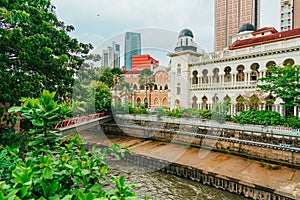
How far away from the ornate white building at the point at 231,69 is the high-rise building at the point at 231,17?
85.7ft

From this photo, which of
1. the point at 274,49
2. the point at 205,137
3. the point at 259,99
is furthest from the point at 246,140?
the point at 274,49

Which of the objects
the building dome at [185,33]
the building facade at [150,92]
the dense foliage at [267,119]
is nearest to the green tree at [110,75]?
the building facade at [150,92]

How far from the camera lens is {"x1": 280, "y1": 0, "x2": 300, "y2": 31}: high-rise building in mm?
40978

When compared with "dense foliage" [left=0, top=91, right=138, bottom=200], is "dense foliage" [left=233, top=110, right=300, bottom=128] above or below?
below

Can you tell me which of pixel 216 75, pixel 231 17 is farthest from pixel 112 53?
pixel 231 17

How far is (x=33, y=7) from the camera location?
8930 millimetres

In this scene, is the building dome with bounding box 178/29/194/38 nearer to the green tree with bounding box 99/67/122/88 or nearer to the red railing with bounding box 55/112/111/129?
the green tree with bounding box 99/67/122/88

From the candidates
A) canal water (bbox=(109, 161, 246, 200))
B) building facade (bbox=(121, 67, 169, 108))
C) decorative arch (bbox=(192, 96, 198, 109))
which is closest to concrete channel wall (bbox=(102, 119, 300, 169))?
canal water (bbox=(109, 161, 246, 200))

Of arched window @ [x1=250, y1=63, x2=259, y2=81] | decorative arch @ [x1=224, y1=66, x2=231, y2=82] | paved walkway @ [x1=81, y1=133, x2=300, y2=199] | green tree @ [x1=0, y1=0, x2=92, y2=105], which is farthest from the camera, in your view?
decorative arch @ [x1=224, y1=66, x2=231, y2=82]

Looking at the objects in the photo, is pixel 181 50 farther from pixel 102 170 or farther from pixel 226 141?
pixel 102 170

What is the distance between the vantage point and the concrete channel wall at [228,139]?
12.5 m

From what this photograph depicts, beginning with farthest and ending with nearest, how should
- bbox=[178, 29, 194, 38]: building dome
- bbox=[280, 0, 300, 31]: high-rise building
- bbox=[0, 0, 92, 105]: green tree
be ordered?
bbox=[280, 0, 300, 31]: high-rise building, bbox=[178, 29, 194, 38]: building dome, bbox=[0, 0, 92, 105]: green tree

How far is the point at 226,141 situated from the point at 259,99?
701 centimetres

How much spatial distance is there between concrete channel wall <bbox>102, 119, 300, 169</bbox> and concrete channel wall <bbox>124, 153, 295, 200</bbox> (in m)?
4.12
